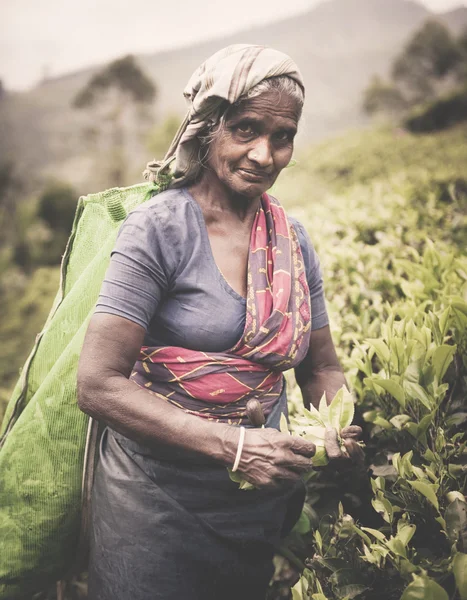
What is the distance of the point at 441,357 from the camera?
5.29ft

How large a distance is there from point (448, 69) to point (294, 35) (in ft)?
17.3

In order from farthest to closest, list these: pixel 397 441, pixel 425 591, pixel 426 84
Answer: pixel 426 84
pixel 397 441
pixel 425 591

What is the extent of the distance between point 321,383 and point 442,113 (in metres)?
11.8

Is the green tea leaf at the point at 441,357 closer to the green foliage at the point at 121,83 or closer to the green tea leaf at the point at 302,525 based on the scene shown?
the green tea leaf at the point at 302,525

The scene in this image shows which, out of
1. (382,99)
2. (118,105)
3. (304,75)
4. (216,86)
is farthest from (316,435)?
(118,105)

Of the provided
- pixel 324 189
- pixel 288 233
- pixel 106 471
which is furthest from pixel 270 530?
pixel 324 189

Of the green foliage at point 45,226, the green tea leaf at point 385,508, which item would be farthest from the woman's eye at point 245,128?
the green foliage at point 45,226

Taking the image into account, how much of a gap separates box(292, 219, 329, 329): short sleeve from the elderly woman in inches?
2.6

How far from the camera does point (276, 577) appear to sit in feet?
6.72

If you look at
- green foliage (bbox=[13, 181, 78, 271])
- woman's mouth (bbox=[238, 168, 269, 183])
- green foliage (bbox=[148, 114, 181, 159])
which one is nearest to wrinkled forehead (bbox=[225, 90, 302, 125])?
woman's mouth (bbox=[238, 168, 269, 183])

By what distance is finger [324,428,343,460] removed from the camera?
1.37 meters

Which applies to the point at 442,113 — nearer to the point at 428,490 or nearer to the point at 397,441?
the point at 397,441

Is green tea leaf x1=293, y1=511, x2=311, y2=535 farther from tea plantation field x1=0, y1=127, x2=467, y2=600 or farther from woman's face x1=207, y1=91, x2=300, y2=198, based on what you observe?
woman's face x1=207, y1=91, x2=300, y2=198

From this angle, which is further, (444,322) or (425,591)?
(444,322)
